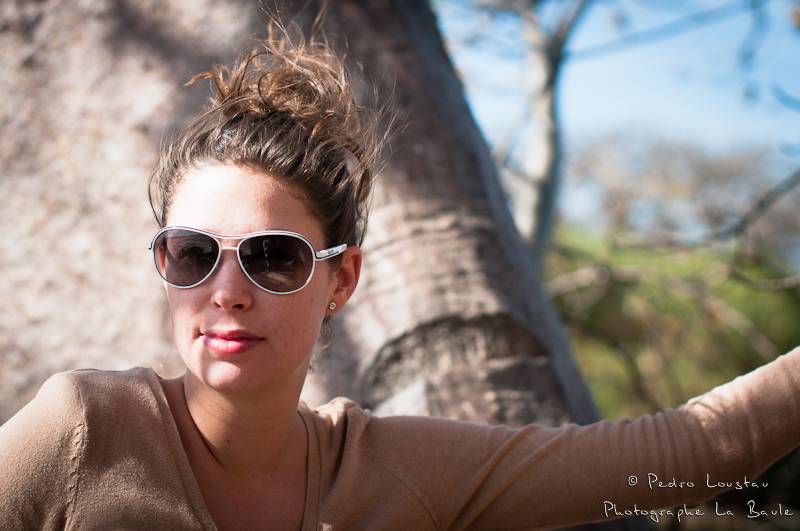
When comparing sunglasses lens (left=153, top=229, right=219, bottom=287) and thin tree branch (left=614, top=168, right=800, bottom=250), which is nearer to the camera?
sunglasses lens (left=153, top=229, right=219, bottom=287)

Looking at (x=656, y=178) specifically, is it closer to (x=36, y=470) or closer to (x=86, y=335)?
(x=86, y=335)

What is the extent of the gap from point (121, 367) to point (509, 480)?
1618 millimetres

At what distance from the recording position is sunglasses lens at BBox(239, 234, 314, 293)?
1380 mm

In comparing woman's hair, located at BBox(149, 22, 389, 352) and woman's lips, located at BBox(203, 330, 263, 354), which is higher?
woman's hair, located at BBox(149, 22, 389, 352)

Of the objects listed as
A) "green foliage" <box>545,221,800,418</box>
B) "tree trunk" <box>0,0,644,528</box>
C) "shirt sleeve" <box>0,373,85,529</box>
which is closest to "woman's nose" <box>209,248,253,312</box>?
"shirt sleeve" <box>0,373,85,529</box>

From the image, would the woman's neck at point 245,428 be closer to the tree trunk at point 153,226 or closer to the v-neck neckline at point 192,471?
the v-neck neckline at point 192,471

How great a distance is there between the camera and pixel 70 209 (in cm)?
288

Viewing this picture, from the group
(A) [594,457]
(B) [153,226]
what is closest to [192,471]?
(A) [594,457]

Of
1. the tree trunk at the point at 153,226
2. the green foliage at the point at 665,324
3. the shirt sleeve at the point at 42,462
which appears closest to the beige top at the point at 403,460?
the shirt sleeve at the point at 42,462

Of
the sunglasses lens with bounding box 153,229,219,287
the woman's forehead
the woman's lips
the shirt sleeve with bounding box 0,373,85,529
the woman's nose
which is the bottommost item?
the shirt sleeve with bounding box 0,373,85,529

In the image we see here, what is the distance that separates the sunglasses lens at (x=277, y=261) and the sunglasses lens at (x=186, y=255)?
0.06 metres

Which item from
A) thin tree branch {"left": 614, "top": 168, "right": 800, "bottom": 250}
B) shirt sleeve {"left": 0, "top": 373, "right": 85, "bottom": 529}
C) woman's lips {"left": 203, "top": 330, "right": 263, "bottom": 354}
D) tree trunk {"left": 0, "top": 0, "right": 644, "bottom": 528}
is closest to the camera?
shirt sleeve {"left": 0, "top": 373, "right": 85, "bottom": 529}

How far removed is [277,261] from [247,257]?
52mm

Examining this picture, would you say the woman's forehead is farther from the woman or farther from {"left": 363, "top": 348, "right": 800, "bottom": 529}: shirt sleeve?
{"left": 363, "top": 348, "right": 800, "bottom": 529}: shirt sleeve
